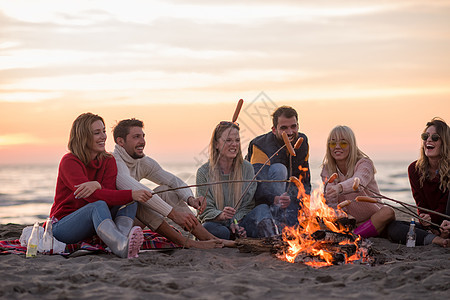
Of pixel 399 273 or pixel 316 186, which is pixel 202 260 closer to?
pixel 316 186

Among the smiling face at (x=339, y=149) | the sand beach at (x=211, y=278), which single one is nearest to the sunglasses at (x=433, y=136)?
the smiling face at (x=339, y=149)

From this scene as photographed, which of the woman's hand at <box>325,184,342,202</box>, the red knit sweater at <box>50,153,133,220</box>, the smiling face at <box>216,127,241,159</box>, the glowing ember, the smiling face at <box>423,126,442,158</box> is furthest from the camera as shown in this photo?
the smiling face at <box>423,126,442,158</box>

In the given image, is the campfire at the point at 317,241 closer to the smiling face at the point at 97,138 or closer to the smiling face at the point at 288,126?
the smiling face at the point at 288,126

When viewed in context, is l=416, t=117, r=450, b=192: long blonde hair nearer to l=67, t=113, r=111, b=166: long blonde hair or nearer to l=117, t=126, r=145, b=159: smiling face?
l=117, t=126, r=145, b=159: smiling face

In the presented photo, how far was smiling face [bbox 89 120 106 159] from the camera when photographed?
5.49 m

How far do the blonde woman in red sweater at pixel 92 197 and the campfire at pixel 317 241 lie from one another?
1207 mm

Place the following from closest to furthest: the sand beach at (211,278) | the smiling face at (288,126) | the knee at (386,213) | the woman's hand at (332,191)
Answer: the sand beach at (211,278), the woman's hand at (332,191), the knee at (386,213), the smiling face at (288,126)

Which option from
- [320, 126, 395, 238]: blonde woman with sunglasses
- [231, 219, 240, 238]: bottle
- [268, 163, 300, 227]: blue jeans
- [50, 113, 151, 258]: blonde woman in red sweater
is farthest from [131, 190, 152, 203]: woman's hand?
[320, 126, 395, 238]: blonde woman with sunglasses

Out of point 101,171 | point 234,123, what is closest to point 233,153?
point 234,123

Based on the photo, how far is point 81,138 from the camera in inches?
216

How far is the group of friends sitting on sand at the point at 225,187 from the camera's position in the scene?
540 cm

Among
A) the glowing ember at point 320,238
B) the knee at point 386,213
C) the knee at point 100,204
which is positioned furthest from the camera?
the knee at point 386,213

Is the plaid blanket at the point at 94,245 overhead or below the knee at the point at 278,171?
below

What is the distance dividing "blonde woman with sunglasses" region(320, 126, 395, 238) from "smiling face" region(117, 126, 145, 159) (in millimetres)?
2239
